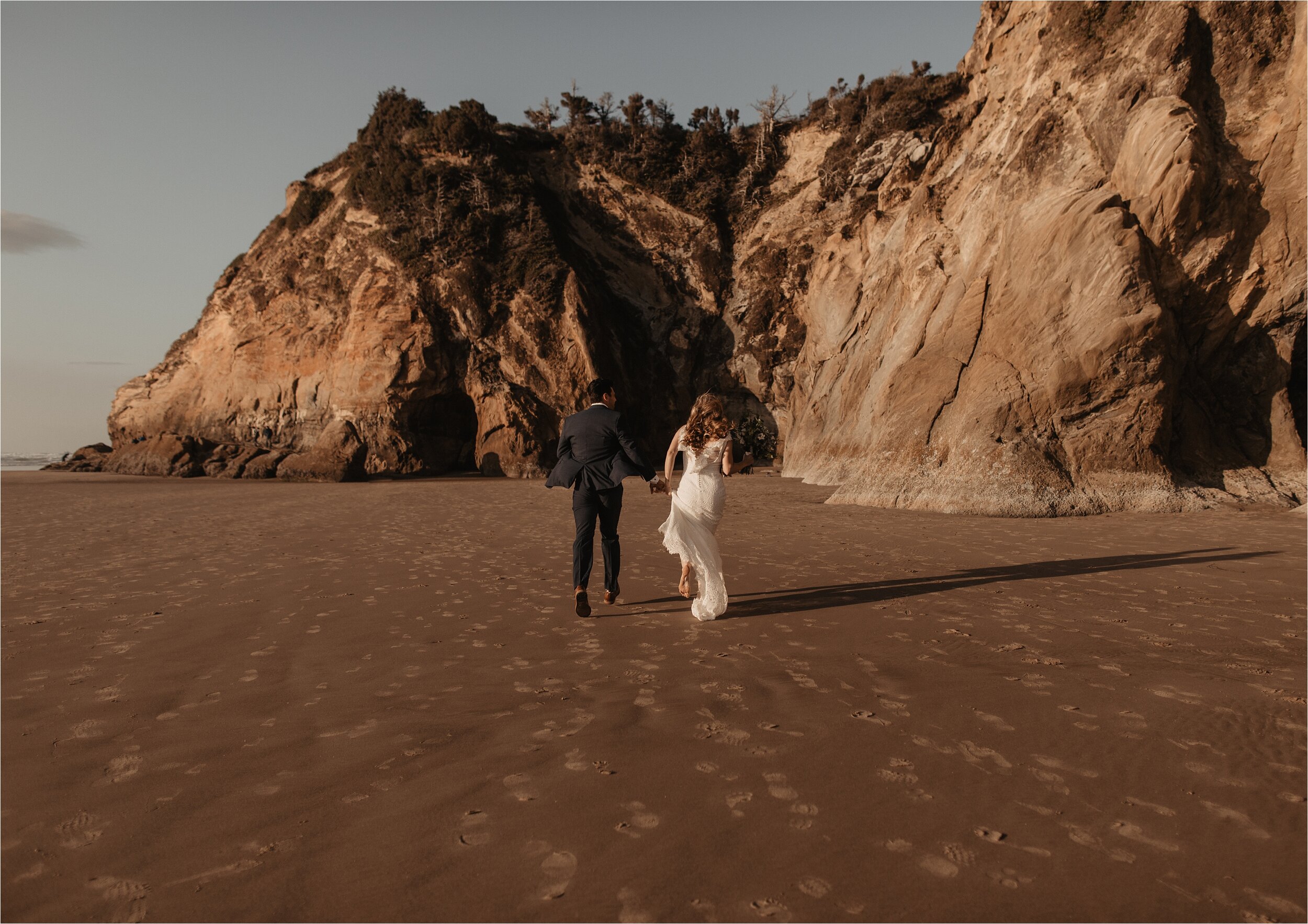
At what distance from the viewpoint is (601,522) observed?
20.4ft

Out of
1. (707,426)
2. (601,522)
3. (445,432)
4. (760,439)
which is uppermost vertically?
(445,432)

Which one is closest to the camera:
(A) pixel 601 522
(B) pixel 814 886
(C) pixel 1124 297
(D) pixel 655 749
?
(B) pixel 814 886

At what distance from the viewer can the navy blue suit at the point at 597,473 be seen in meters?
6.02

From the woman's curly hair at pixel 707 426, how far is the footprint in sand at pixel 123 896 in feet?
15.1

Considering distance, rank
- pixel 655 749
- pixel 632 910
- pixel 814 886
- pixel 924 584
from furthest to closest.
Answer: pixel 924 584 → pixel 655 749 → pixel 814 886 → pixel 632 910

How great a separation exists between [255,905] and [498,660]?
96.2 inches

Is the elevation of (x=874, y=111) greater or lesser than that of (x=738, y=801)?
greater

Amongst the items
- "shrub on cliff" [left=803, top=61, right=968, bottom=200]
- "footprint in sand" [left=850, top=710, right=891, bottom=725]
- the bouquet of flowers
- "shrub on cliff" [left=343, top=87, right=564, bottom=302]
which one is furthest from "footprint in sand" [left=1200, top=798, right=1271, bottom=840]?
"shrub on cliff" [left=343, top=87, right=564, bottom=302]

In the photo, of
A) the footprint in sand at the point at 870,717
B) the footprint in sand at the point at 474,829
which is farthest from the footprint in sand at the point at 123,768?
the footprint in sand at the point at 870,717

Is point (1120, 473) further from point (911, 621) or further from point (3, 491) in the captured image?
point (3, 491)

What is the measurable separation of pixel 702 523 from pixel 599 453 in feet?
3.46

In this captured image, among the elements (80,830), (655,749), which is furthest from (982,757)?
(80,830)

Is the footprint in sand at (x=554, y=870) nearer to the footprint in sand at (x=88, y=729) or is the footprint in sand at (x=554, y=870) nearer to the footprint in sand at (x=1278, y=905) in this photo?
the footprint in sand at (x=1278, y=905)

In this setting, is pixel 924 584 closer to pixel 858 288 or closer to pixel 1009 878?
pixel 1009 878
